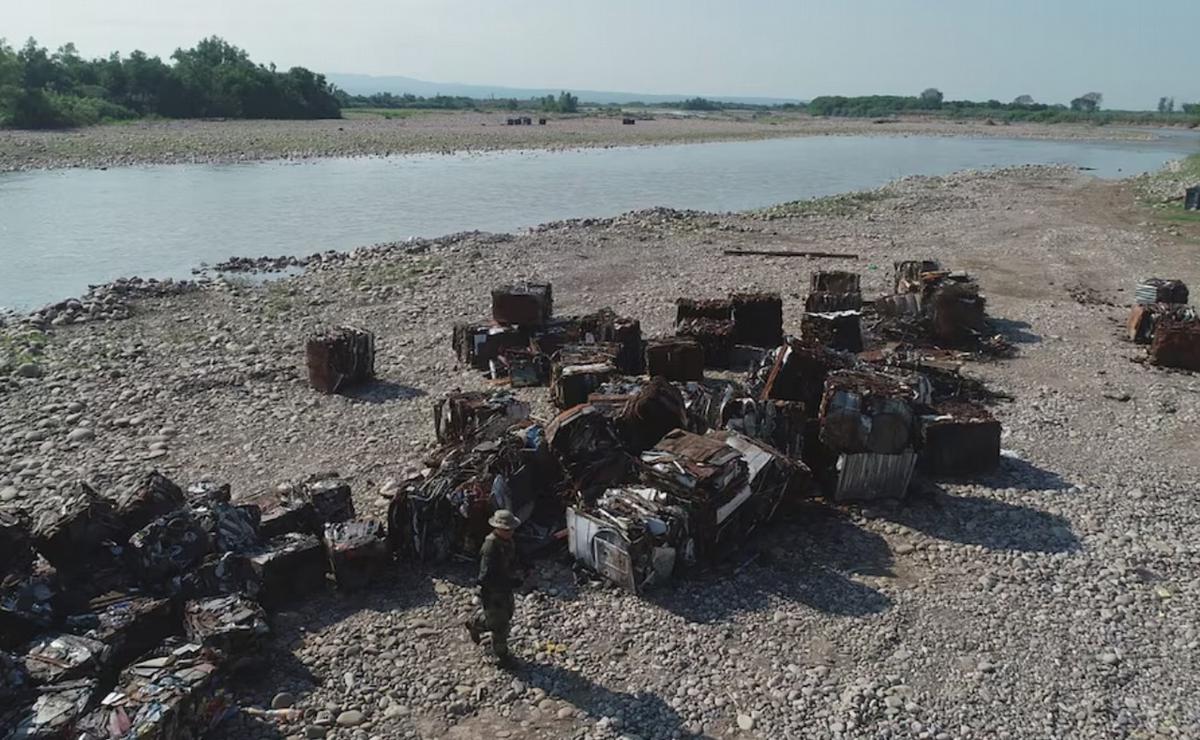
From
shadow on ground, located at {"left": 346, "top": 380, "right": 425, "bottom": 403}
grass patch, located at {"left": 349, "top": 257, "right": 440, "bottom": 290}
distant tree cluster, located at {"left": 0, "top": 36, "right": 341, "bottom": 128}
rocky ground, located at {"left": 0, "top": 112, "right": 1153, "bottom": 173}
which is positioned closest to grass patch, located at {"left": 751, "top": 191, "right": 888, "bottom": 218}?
grass patch, located at {"left": 349, "top": 257, "right": 440, "bottom": 290}

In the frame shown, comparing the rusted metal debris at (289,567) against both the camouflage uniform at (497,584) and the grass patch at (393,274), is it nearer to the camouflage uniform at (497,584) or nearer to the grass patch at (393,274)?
the camouflage uniform at (497,584)

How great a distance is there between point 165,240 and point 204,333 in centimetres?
1184

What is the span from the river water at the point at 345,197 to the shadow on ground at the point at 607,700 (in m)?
16.1

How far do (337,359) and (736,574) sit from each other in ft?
21.2

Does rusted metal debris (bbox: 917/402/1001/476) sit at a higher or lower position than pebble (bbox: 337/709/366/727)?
higher

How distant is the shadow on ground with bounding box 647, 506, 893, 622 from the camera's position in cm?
661

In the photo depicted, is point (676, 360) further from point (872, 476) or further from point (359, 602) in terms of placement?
point (359, 602)

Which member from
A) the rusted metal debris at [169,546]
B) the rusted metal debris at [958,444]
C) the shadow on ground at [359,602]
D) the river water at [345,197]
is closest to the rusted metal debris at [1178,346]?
the rusted metal debris at [958,444]

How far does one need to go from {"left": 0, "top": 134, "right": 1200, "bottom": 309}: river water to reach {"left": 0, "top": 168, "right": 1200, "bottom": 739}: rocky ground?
7.67 meters

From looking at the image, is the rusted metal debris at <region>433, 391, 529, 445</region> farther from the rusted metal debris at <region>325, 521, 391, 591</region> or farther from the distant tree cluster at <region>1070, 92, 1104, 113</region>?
the distant tree cluster at <region>1070, 92, 1104, 113</region>

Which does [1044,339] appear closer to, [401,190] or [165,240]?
[165,240]

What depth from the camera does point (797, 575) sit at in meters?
7.01

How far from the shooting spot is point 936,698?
5660 mm

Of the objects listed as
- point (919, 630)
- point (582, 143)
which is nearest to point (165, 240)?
point (919, 630)
